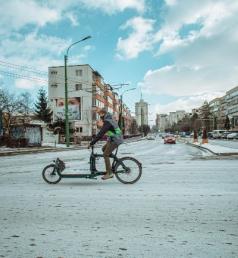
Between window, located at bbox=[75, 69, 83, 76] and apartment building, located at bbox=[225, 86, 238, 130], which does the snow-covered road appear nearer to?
window, located at bbox=[75, 69, 83, 76]

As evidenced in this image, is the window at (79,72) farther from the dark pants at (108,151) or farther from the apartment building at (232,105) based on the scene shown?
the apartment building at (232,105)

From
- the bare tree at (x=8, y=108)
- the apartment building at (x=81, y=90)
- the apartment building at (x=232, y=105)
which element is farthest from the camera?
the apartment building at (x=232, y=105)

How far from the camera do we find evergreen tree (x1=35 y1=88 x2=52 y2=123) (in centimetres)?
8806

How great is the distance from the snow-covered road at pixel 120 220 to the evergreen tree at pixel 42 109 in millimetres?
80998

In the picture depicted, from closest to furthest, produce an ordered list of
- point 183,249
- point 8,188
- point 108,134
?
point 183,249 < point 8,188 < point 108,134

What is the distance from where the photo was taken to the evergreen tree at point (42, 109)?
8806cm

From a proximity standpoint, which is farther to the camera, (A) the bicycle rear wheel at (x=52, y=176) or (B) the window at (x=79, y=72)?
(B) the window at (x=79, y=72)

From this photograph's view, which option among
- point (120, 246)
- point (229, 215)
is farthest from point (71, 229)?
point (229, 215)

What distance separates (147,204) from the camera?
243 inches

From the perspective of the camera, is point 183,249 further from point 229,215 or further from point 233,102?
point 233,102

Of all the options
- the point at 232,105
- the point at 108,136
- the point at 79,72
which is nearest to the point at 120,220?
the point at 108,136

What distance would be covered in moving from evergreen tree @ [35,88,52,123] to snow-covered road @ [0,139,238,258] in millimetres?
80998

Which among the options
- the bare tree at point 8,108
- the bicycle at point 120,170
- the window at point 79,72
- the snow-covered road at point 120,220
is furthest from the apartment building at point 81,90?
the snow-covered road at point 120,220

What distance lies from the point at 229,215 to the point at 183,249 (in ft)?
5.55
